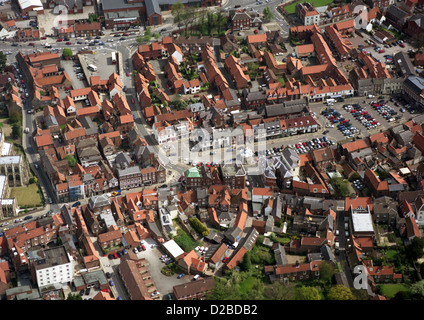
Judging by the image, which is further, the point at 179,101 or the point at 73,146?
the point at 179,101

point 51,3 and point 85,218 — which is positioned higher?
point 51,3

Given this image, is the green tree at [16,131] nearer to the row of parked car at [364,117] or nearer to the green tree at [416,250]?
the row of parked car at [364,117]

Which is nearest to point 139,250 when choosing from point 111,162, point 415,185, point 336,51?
point 111,162

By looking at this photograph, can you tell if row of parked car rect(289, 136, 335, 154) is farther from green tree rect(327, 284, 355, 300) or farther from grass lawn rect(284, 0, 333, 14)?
grass lawn rect(284, 0, 333, 14)

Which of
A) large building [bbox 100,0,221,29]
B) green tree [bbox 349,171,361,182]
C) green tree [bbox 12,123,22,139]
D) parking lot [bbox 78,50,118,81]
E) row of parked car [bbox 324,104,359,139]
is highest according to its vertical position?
large building [bbox 100,0,221,29]

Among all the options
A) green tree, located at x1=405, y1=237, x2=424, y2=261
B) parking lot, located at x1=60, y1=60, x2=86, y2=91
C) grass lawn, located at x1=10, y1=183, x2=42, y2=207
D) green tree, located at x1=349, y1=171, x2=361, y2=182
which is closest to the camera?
green tree, located at x1=405, y1=237, x2=424, y2=261

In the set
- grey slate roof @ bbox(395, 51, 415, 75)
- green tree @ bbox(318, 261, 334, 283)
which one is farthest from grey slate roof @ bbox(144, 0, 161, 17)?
green tree @ bbox(318, 261, 334, 283)

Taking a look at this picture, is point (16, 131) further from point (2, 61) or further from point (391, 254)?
point (391, 254)

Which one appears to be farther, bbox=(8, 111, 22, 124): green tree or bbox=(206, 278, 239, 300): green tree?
bbox=(8, 111, 22, 124): green tree

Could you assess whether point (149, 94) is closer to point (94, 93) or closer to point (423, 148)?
point (94, 93)
